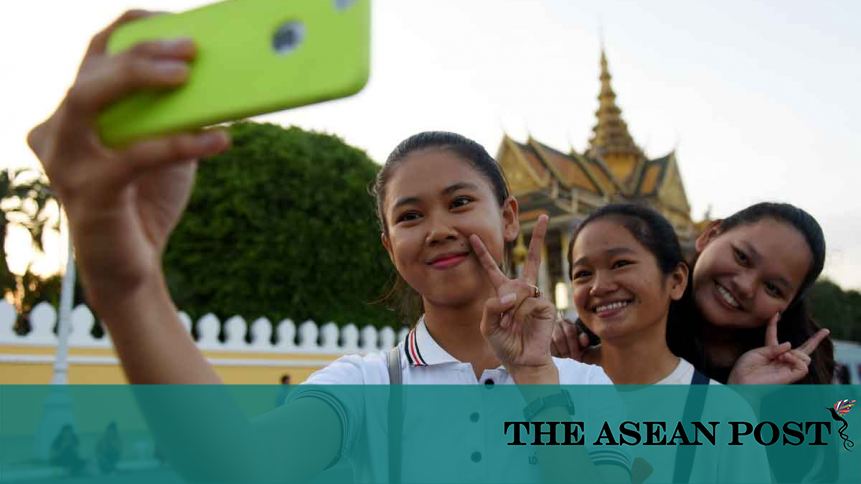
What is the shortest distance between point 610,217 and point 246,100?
5.61ft

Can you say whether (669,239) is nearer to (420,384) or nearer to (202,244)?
(420,384)

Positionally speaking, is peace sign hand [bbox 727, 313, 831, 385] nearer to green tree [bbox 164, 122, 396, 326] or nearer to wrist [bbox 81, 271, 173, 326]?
wrist [bbox 81, 271, 173, 326]

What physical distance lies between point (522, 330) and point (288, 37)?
0.80m

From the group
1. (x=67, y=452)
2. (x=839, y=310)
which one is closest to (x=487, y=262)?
(x=67, y=452)

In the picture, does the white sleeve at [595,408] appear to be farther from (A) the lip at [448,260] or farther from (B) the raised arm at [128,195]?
(B) the raised arm at [128,195]

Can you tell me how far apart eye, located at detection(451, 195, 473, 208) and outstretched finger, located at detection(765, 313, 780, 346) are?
3.81 ft

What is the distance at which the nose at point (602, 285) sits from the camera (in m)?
2.08

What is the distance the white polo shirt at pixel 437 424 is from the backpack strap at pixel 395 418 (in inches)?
0.5

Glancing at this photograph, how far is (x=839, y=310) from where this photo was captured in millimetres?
34531

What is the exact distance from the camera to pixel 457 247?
146 centimetres

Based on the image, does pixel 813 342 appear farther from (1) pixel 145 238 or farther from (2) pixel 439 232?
(1) pixel 145 238

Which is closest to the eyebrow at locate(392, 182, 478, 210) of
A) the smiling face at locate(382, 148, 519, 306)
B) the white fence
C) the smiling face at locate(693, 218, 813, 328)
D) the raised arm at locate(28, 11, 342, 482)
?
the smiling face at locate(382, 148, 519, 306)

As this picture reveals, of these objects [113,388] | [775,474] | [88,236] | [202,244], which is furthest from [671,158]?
[88,236]

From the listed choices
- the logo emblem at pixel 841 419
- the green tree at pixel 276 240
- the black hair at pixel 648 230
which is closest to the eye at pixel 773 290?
the black hair at pixel 648 230
